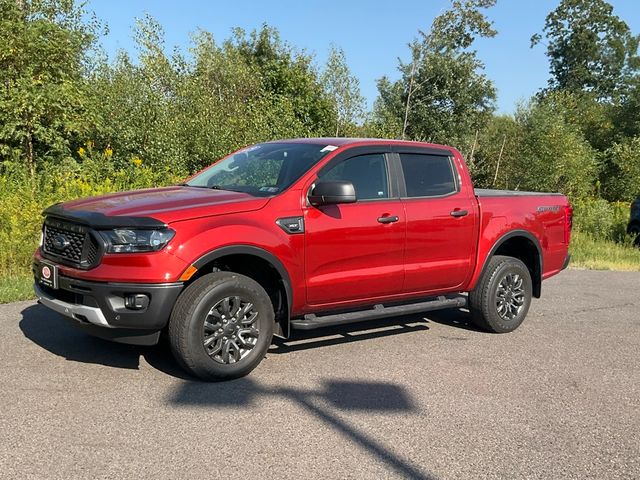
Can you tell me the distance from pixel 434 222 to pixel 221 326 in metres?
2.32

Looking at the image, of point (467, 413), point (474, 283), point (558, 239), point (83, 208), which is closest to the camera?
point (467, 413)

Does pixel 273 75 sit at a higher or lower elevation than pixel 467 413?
higher

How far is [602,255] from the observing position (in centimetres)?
1393

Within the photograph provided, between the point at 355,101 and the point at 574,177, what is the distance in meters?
9.94

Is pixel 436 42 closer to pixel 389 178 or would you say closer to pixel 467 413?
pixel 389 178

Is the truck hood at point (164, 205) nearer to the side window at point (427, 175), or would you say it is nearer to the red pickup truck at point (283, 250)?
the red pickup truck at point (283, 250)

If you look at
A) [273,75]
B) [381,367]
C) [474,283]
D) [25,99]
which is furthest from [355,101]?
[381,367]

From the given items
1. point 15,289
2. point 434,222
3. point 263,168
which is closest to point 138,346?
point 263,168

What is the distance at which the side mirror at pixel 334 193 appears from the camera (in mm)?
4984

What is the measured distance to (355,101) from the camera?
870 inches

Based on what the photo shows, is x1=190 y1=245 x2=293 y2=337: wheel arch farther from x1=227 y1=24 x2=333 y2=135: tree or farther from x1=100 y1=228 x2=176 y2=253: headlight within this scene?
x1=227 y1=24 x2=333 y2=135: tree

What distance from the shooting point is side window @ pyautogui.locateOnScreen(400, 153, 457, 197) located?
5984mm

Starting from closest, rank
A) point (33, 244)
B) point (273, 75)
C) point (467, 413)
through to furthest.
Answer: point (467, 413), point (33, 244), point (273, 75)

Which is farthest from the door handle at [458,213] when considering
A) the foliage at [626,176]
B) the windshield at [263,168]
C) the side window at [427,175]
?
the foliage at [626,176]
